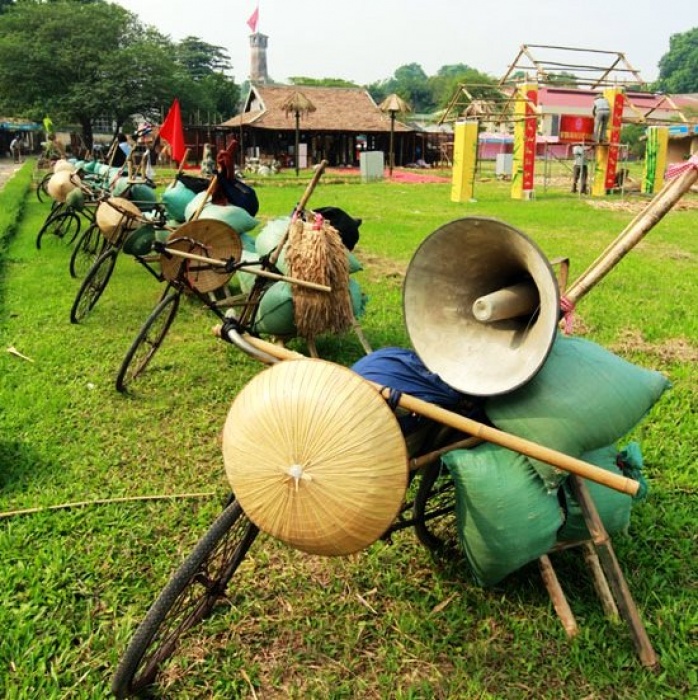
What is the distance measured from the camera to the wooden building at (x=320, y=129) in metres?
33.3

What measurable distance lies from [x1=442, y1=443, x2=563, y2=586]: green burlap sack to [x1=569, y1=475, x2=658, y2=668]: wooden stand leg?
11cm

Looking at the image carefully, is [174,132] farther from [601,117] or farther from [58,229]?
[601,117]

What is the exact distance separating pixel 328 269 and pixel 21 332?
310 cm

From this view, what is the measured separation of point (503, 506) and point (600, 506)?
1.47 ft

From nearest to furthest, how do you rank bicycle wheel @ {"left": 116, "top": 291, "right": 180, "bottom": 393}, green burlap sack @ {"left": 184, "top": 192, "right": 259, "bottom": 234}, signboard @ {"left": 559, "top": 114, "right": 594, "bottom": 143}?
1. bicycle wheel @ {"left": 116, "top": 291, "right": 180, "bottom": 393}
2. green burlap sack @ {"left": 184, "top": 192, "right": 259, "bottom": 234}
3. signboard @ {"left": 559, "top": 114, "right": 594, "bottom": 143}

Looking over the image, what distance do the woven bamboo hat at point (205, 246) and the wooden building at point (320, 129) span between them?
28.8 metres

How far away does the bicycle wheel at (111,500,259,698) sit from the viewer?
1999 millimetres

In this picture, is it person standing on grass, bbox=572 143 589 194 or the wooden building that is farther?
the wooden building

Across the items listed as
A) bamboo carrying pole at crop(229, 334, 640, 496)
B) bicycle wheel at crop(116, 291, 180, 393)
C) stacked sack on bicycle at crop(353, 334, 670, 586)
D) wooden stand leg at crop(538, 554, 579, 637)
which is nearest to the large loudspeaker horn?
stacked sack on bicycle at crop(353, 334, 670, 586)

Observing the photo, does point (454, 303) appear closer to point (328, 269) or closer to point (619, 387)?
point (619, 387)

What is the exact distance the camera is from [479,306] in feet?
7.02

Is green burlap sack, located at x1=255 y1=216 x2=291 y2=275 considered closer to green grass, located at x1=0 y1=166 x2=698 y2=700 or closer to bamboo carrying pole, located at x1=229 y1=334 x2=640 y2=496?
green grass, located at x1=0 y1=166 x2=698 y2=700

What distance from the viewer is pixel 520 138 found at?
1759 centimetres

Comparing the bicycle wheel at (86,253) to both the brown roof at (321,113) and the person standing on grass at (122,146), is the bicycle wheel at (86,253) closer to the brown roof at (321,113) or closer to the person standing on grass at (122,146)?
the person standing on grass at (122,146)
